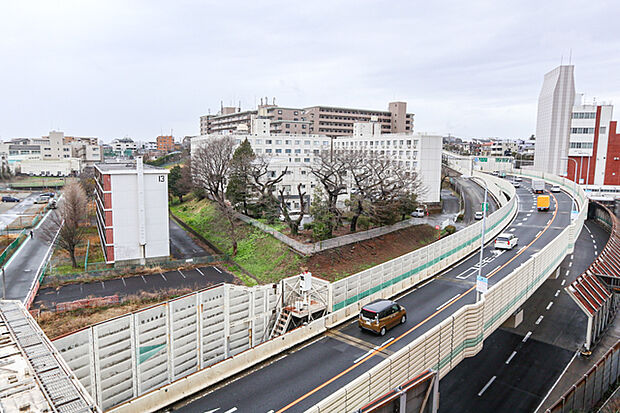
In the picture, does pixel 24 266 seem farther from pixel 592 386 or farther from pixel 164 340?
pixel 592 386

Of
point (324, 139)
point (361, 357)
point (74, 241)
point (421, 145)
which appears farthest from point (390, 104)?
point (361, 357)

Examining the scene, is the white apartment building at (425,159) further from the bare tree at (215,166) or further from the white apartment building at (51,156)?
the white apartment building at (51,156)

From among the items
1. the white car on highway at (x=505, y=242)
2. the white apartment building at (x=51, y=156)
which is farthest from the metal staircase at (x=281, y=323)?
the white apartment building at (x=51, y=156)

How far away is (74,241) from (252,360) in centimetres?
2977

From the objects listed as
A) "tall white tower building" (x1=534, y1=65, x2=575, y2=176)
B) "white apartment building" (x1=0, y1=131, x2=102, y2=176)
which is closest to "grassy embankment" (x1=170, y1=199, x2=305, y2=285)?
"tall white tower building" (x1=534, y1=65, x2=575, y2=176)

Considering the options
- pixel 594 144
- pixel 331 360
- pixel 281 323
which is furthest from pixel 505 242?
pixel 594 144

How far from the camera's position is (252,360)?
50.0ft

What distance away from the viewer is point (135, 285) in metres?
34.0

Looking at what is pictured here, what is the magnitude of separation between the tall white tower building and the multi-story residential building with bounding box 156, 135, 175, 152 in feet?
478

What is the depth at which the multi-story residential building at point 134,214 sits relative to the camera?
37428 millimetres

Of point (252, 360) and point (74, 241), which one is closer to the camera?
point (252, 360)


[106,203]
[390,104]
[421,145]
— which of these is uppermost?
[390,104]

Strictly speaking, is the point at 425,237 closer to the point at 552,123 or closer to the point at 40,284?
the point at 40,284

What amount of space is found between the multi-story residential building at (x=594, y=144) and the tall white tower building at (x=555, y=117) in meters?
1.37
